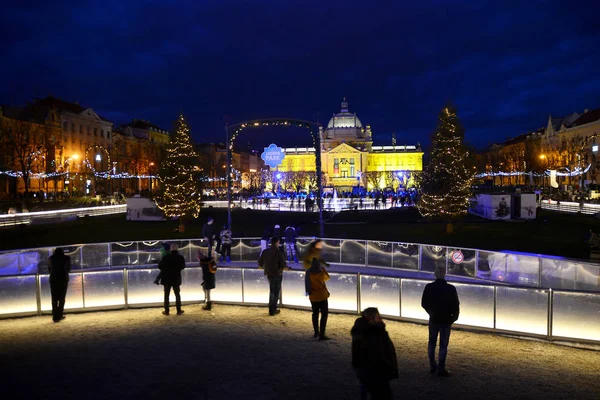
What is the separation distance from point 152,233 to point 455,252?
64.1ft

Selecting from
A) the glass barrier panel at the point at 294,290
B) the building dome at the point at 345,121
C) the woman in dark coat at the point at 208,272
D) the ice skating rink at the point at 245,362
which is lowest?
the ice skating rink at the point at 245,362

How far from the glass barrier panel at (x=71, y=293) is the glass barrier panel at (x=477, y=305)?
334 inches

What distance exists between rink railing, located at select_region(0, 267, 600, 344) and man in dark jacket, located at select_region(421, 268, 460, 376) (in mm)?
2751

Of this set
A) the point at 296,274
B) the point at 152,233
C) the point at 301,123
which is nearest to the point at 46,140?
the point at 152,233

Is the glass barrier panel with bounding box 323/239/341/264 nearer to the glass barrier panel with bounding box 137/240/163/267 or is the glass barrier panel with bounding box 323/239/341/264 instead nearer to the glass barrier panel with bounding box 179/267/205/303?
the glass barrier panel with bounding box 137/240/163/267

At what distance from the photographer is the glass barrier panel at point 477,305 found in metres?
9.75

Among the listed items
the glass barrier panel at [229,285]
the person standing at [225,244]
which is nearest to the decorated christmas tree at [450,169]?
the person standing at [225,244]

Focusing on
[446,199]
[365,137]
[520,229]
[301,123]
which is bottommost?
[520,229]

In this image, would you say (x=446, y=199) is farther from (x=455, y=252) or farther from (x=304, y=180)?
(x=304, y=180)

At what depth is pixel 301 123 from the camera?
2581 centimetres

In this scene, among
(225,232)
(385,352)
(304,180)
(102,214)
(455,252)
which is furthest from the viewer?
(304,180)

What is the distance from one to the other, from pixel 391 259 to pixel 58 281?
10248 mm

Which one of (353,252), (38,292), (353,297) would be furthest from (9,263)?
(353,252)

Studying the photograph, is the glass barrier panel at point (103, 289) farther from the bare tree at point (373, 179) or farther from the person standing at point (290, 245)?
the bare tree at point (373, 179)
